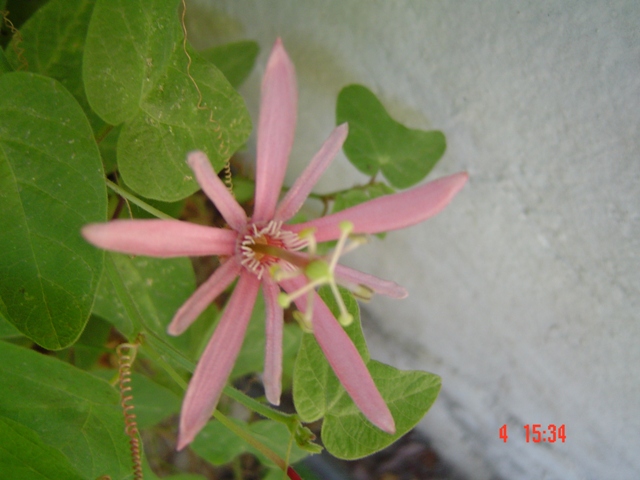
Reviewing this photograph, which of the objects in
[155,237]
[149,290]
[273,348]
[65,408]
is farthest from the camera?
[149,290]

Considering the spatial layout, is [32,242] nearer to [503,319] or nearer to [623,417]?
[503,319]

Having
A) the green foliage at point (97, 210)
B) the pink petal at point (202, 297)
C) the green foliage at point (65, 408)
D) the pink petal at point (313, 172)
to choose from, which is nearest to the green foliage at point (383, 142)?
the green foliage at point (97, 210)

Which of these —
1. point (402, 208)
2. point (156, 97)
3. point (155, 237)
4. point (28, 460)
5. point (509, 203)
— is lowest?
point (28, 460)

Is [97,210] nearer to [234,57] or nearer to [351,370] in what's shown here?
[351,370]

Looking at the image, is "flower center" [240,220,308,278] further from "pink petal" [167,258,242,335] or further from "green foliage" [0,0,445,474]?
"green foliage" [0,0,445,474]

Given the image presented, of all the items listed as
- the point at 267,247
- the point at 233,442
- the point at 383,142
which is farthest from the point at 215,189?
the point at 233,442
